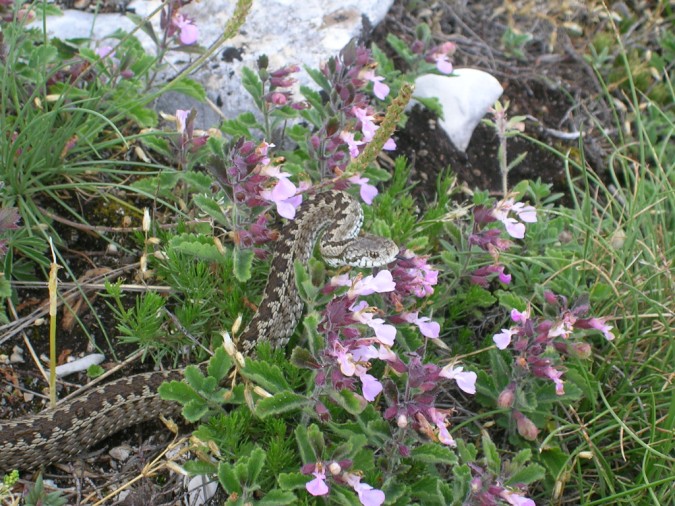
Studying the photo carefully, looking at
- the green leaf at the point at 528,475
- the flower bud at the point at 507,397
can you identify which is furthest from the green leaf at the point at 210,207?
the green leaf at the point at 528,475

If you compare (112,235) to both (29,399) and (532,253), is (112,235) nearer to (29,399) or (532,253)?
(29,399)

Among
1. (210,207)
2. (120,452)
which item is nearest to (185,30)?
(210,207)

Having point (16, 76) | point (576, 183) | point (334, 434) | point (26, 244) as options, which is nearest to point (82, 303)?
point (26, 244)

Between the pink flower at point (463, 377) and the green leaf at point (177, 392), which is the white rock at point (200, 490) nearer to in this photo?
the green leaf at point (177, 392)

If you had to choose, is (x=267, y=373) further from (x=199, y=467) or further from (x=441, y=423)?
(x=441, y=423)

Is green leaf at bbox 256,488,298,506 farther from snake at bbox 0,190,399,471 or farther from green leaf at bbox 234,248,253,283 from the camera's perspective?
green leaf at bbox 234,248,253,283

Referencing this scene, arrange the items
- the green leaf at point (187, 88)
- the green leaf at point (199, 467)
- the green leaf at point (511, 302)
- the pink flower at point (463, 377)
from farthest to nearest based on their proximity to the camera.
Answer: the green leaf at point (187, 88) → the green leaf at point (511, 302) → the green leaf at point (199, 467) → the pink flower at point (463, 377)
